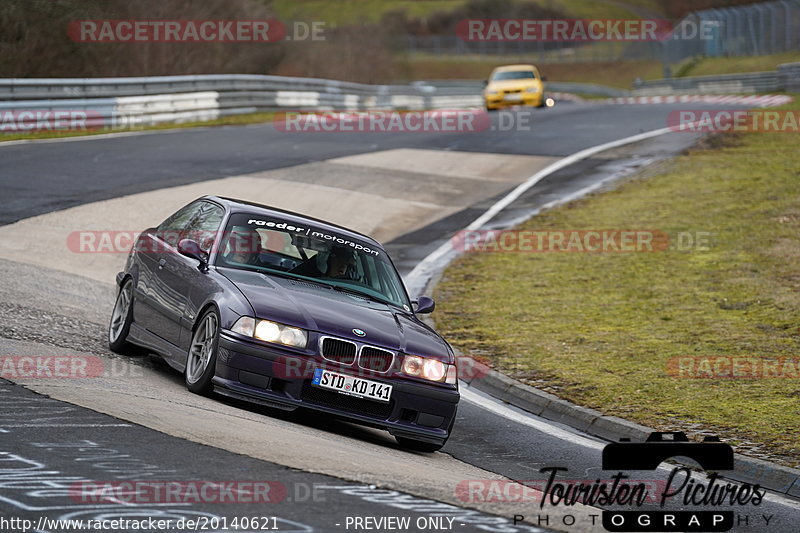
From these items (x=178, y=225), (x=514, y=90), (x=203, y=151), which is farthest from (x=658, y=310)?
(x=514, y=90)

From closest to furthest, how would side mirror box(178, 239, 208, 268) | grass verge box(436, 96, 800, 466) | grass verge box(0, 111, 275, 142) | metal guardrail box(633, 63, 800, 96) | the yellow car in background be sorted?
side mirror box(178, 239, 208, 268)
grass verge box(436, 96, 800, 466)
grass verge box(0, 111, 275, 142)
the yellow car in background
metal guardrail box(633, 63, 800, 96)

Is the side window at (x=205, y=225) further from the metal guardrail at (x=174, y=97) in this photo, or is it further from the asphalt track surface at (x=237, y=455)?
the metal guardrail at (x=174, y=97)

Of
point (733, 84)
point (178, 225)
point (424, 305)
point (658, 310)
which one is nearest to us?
point (424, 305)

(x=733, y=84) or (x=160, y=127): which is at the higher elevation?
(x=733, y=84)

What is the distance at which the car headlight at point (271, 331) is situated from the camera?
26.2ft

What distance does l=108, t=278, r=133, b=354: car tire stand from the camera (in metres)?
9.96

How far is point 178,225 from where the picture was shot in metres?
10.3

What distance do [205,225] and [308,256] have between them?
0.96 meters

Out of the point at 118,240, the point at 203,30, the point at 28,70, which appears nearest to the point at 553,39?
the point at 203,30

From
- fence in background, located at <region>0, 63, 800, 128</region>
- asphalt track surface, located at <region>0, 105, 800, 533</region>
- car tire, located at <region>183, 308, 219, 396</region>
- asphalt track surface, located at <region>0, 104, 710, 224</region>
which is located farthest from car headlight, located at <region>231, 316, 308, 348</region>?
fence in background, located at <region>0, 63, 800, 128</region>

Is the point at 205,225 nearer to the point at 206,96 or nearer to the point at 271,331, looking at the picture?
the point at 271,331

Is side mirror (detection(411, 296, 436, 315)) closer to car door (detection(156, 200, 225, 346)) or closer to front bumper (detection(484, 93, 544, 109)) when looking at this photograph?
car door (detection(156, 200, 225, 346))

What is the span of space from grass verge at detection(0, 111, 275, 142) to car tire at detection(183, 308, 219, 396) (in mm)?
18053

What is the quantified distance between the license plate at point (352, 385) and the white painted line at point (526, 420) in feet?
5.77
